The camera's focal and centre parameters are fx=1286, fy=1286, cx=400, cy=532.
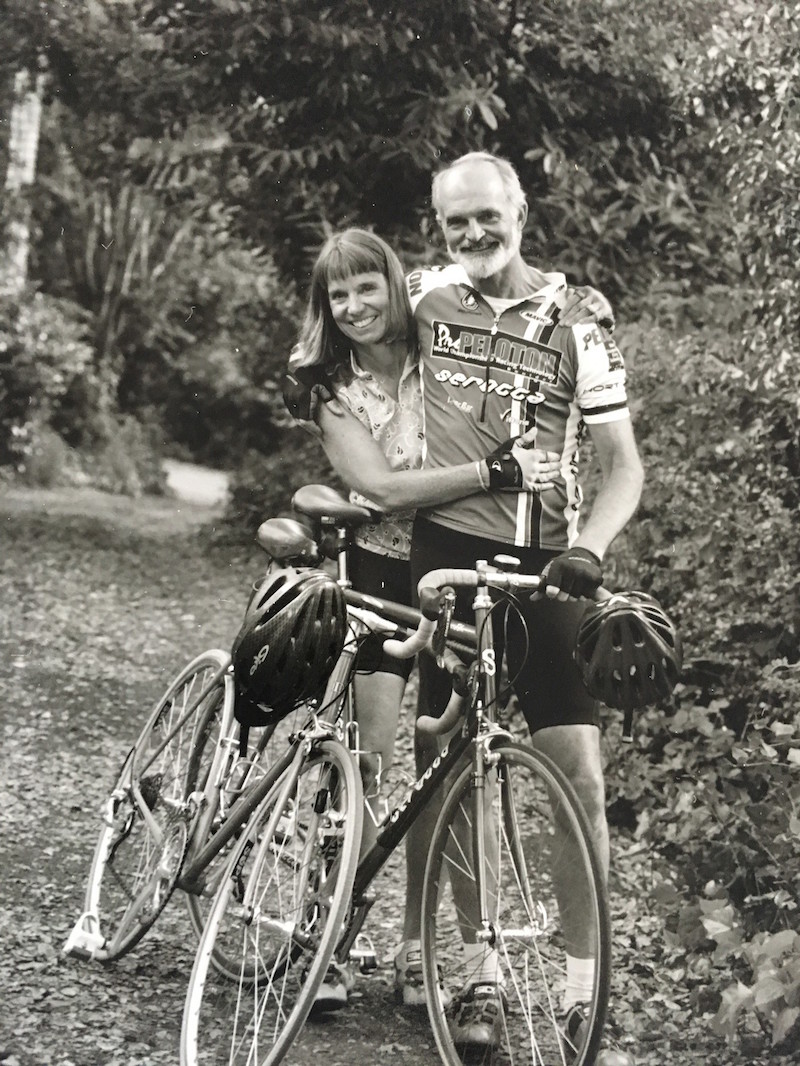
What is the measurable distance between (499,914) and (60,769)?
223cm

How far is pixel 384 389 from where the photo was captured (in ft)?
10.5

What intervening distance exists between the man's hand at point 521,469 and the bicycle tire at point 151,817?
912mm

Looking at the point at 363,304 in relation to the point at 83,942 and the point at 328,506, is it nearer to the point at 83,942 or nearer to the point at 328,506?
the point at 328,506

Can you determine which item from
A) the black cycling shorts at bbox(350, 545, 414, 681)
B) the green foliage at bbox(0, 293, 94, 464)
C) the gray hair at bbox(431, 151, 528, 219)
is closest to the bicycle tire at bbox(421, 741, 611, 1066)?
the black cycling shorts at bbox(350, 545, 414, 681)

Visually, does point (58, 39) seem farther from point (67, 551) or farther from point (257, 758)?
point (257, 758)

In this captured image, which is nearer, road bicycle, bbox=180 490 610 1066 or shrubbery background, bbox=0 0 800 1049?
road bicycle, bbox=180 490 610 1066

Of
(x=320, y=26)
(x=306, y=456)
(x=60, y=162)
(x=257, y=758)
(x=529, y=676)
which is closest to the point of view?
(x=529, y=676)

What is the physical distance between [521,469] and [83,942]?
168 centimetres

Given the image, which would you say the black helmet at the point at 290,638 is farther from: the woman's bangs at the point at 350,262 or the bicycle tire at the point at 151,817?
the woman's bangs at the point at 350,262

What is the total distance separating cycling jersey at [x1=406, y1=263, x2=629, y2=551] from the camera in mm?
2967

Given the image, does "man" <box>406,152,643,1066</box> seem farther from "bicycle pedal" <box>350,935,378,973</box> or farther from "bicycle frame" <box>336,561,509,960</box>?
"bicycle pedal" <box>350,935,378,973</box>

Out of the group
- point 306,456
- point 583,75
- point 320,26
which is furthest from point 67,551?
point 583,75

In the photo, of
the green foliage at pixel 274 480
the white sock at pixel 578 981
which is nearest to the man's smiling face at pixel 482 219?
the white sock at pixel 578 981

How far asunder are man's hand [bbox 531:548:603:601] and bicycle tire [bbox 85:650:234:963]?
3.57 ft
